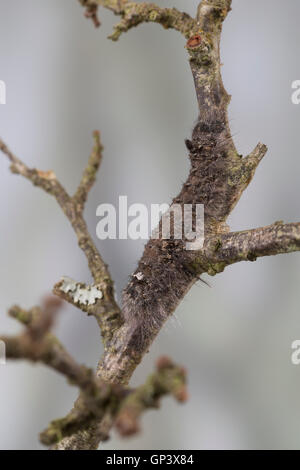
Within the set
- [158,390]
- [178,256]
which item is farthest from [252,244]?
[158,390]

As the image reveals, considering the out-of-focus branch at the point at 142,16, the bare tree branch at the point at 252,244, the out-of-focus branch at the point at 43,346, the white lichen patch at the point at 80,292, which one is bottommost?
the out-of-focus branch at the point at 43,346

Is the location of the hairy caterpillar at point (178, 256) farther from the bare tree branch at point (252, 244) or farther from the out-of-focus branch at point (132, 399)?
the out-of-focus branch at point (132, 399)

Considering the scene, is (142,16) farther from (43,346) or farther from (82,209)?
(43,346)

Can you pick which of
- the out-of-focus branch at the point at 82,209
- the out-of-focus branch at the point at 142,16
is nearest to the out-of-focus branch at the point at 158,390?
the out-of-focus branch at the point at 82,209

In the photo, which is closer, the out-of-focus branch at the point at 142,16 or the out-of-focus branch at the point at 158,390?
the out-of-focus branch at the point at 158,390

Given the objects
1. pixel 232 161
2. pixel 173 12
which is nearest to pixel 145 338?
pixel 232 161

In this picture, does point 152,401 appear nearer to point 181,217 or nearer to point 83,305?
point 83,305
